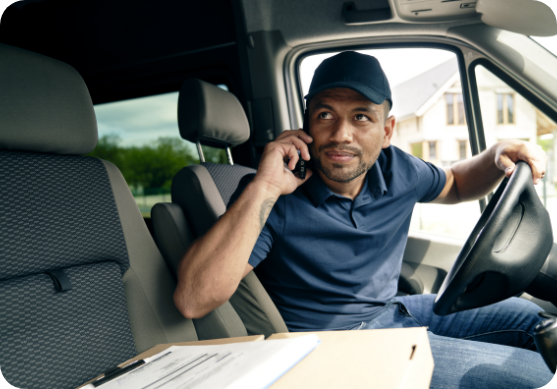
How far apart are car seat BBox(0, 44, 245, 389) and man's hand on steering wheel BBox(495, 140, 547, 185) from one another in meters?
1.22

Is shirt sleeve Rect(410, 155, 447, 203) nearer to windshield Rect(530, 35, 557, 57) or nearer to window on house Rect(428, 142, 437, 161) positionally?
window on house Rect(428, 142, 437, 161)

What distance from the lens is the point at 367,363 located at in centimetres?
67

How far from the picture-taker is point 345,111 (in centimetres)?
141

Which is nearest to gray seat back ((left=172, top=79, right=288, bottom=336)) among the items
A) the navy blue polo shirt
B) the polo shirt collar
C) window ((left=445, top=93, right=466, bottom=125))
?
the navy blue polo shirt

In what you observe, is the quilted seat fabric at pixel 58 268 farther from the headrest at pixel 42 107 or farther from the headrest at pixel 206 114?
the headrest at pixel 206 114

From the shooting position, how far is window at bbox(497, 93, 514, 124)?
5.61 ft

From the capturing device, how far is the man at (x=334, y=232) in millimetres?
1252

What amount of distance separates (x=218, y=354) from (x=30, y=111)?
82cm

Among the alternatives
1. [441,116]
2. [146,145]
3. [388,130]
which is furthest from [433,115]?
[146,145]

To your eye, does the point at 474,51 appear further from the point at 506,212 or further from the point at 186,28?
the point at 186,28

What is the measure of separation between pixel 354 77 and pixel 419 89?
2.95ft

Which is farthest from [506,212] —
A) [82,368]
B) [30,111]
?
[30,111]

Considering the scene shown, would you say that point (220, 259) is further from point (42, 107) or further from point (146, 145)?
point (146, 145)

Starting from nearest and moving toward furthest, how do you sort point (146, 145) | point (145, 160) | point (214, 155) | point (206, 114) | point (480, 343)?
point (480, 343), point (206, 114), point (214, 155), point (145, 160), point (146, 145)
